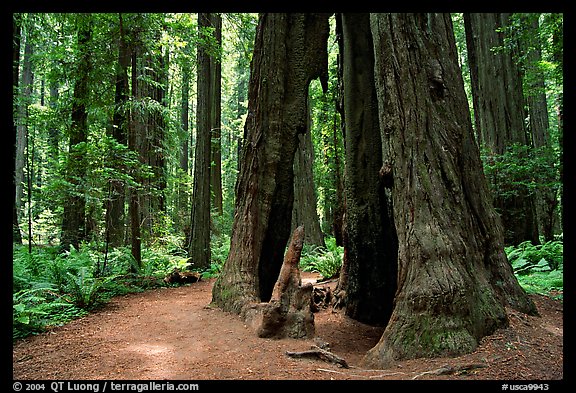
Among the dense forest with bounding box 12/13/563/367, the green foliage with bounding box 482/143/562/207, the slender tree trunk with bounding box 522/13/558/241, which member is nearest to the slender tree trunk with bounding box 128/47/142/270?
the dense forest with bounding box 12/13/563/367

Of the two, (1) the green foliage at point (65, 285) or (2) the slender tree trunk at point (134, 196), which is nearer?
(1) the green foliage at point (65, 285)

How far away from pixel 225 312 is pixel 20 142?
29.5 meters

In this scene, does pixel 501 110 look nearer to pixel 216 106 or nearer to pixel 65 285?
pixel 216 106

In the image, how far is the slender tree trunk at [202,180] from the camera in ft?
38.5

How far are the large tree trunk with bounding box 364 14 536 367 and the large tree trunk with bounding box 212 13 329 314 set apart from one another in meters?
2.22

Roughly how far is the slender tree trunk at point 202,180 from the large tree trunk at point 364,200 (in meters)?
5.39

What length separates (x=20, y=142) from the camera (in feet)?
93.8

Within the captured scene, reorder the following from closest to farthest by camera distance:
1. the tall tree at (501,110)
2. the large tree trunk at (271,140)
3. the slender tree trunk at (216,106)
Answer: the large tree trunk at (271,140), the tall tree at (501,110), the slender tree trunk at (216,106)

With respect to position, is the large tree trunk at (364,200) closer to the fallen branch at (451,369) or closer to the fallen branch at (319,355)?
the fallen branch at (319,355)

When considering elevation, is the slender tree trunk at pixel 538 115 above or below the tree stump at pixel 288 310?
above

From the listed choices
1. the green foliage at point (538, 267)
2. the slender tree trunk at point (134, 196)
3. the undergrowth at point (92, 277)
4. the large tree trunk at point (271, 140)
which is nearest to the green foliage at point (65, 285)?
the undergrowth at point (92, 277)

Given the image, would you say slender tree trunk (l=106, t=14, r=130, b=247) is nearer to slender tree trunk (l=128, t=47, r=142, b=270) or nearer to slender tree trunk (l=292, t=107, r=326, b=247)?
slender tree trunk (l=128, t=47, r=142, b=270)
